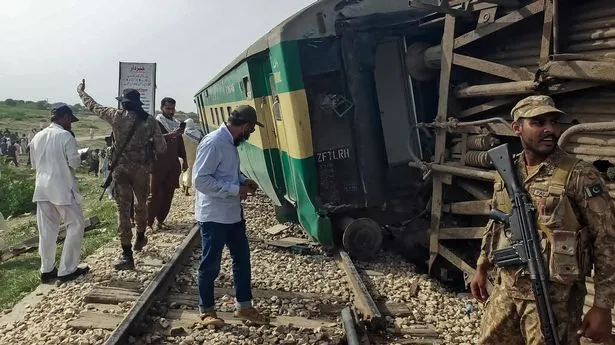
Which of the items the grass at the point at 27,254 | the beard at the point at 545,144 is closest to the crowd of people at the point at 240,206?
the beard at the point at 545,144

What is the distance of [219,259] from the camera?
16.1 ft

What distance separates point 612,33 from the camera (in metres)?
4.23

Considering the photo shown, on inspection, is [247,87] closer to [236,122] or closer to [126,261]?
[126,261]

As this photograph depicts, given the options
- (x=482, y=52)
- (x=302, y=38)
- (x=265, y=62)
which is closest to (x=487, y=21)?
(x=482, y=52)

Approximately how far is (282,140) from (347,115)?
1021 mm

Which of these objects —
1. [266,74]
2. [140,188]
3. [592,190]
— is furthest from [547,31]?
[140,188]

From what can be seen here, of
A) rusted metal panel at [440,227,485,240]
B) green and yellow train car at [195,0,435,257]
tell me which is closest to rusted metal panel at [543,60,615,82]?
rusted metal panel at [440,227,485,240]

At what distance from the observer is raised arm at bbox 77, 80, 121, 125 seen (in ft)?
23.4

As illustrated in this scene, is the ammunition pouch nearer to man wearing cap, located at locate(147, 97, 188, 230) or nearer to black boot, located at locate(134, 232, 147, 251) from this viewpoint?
black boot, located at locate(134, 232, 147, 251)

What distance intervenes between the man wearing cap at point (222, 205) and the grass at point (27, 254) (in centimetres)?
283

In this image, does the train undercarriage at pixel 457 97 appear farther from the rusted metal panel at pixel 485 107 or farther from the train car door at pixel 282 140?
the train car door at pixel 282 140

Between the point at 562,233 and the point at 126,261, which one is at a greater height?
the point at 562,233

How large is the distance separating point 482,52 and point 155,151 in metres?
4.10

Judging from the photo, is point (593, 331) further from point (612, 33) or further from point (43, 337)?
point (43, 337)
